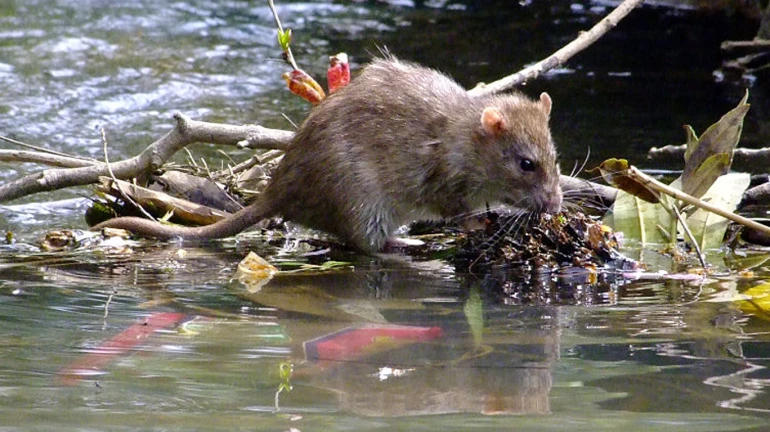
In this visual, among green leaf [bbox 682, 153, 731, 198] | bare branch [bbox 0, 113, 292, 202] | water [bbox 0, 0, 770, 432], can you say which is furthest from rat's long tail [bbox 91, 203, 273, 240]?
green leaf [bbox 682, 153, 731, 198]

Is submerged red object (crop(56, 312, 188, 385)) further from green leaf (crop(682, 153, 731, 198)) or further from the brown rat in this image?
green leaf (crop(682, 153, 731, 198))

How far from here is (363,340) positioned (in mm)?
3697

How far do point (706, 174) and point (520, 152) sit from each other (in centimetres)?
85

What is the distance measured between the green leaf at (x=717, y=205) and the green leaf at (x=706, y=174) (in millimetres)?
95

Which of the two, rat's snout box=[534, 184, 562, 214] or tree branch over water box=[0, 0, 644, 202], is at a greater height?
tree branch over water box=[0, 0, 644, 202]

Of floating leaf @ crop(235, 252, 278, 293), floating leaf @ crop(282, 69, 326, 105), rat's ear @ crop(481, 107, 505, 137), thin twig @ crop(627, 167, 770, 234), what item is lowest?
floating leaf @ crop(235, 252, 278, 293)

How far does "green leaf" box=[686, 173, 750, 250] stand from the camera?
5.32 metres

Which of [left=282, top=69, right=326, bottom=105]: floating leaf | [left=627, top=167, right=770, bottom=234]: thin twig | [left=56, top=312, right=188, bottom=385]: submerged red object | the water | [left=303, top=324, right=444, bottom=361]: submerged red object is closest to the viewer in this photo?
the water

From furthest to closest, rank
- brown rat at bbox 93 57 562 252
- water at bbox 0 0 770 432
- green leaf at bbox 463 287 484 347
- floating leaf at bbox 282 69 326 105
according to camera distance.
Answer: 1. floating leaf at bbox 282 69 326 105
2. brown rat at bbox 93 57 562 252
3. green leaf at bbox 463 287 484 347
4. water at bbox 0 0 770 432

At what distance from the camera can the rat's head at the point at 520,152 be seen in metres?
5.32

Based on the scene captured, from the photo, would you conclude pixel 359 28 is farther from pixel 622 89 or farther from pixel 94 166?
pixel 94 166

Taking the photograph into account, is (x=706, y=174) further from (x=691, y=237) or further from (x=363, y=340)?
(x=363, y=340)

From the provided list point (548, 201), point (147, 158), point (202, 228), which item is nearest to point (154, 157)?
point (147, 158)

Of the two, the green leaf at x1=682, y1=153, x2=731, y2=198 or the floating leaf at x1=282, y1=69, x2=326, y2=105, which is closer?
the green leaf at x1=682, y1=153, x2=731, y2=198
